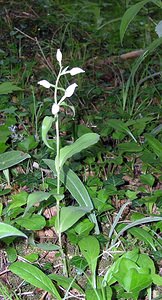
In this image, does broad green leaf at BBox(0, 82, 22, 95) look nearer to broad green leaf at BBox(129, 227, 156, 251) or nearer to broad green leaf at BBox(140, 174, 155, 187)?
broad green leaf at BBox(140, 174, 155, 187)

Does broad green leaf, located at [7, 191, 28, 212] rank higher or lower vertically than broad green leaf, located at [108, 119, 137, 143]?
lower

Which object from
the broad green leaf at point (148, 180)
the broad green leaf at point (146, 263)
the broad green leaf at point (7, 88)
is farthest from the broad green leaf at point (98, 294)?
the broad green leaf at point (7, 88)

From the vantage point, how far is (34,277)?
1064mm

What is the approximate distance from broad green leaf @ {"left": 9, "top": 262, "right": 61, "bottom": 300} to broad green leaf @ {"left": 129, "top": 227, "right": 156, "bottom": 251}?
10.7 inches

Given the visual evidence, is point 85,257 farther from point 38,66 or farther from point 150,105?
point 38,66

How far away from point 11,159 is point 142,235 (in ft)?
1.23

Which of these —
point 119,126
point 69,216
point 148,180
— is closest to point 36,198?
point 69,216

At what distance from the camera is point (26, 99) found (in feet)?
6.56

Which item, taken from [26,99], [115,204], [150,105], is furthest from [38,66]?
[115,204]

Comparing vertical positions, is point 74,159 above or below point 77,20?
below

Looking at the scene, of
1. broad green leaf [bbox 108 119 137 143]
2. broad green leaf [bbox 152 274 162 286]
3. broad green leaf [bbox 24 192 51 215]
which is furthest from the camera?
broad green leaf [bbox 108 119 137 143]

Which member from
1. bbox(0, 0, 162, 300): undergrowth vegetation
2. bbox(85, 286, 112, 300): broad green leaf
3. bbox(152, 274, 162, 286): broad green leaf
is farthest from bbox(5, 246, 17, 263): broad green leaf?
bbox(152, 274, 162, 286): broad green leaf

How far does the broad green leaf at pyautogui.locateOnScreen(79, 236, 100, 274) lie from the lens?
1155 millimetres

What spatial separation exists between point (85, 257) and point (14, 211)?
9.1 inches
